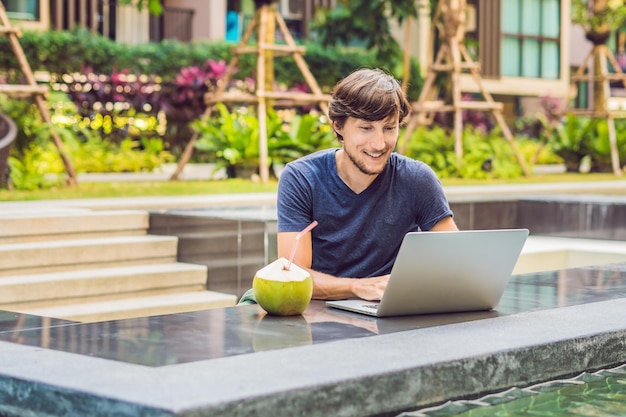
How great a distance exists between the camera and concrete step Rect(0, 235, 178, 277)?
735cm

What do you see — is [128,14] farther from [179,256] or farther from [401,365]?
[401,365]

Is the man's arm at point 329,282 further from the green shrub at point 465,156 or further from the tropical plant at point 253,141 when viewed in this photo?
the green shrub at point 465,156

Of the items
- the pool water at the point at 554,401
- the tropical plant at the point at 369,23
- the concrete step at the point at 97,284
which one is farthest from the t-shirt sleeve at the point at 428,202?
the tropical plant at the point at 369,23

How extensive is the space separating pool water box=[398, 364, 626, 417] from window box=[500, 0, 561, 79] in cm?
2973

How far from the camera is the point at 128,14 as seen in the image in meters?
25.8

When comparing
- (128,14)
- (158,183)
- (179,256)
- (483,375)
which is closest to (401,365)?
(483,375)

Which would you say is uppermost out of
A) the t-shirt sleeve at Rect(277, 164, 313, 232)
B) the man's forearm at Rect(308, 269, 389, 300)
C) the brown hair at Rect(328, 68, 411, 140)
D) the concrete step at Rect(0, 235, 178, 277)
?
the brown hair at Rect(328, 68, 411, 140)

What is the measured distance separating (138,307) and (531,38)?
1099 inches

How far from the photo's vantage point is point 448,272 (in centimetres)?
371

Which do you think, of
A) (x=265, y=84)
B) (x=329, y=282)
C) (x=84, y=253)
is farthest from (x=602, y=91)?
(x=329, y=282)

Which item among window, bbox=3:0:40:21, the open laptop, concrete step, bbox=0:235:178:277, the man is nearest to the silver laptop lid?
the open laptop

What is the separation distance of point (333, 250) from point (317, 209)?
0.17 metres

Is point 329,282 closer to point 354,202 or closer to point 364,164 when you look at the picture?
point 354,202

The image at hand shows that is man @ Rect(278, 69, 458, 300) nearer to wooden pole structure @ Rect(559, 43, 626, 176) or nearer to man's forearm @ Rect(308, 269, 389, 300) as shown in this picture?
man's forearm @ Rect(308, 269, 389, 300)
